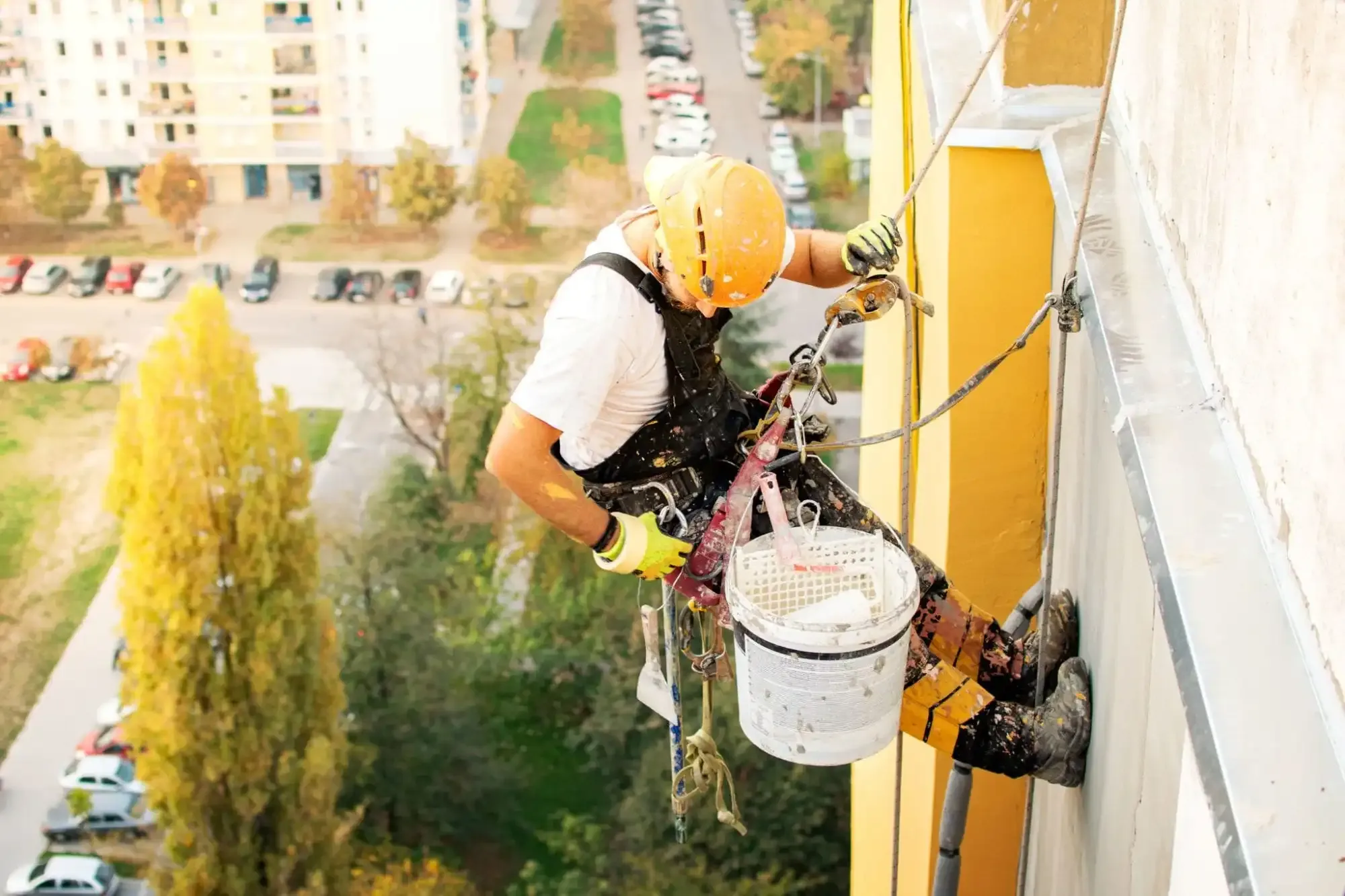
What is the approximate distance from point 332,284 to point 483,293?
2.14 metres

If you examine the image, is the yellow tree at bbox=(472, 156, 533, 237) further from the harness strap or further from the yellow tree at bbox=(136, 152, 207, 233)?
the harness strap

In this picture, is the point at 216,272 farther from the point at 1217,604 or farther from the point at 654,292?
the point at 1217,604

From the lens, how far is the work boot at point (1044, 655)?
9.92 ft

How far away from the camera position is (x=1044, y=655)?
116 inches

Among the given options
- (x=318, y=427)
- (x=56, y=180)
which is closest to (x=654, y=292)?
(x=318, y=427)

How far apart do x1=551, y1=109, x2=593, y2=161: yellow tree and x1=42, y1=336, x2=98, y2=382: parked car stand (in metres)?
6.55

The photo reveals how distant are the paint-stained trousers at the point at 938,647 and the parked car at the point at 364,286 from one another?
678 inches

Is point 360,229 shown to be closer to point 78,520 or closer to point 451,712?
point 78,520

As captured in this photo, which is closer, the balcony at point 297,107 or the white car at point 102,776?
the white car at point 102,776

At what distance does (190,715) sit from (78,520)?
736 centimetres

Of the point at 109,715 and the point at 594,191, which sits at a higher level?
the point at 594,191

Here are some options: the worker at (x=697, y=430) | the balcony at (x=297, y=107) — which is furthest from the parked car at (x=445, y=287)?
the worker at (x=697, y=430)

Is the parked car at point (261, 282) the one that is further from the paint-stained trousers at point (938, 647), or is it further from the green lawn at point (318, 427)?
the paint-stained trousers at point (938, 647)

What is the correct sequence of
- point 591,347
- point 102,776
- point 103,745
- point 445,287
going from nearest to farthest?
point 591,347 < point 102,776 < point 103,745 < point 445,287
